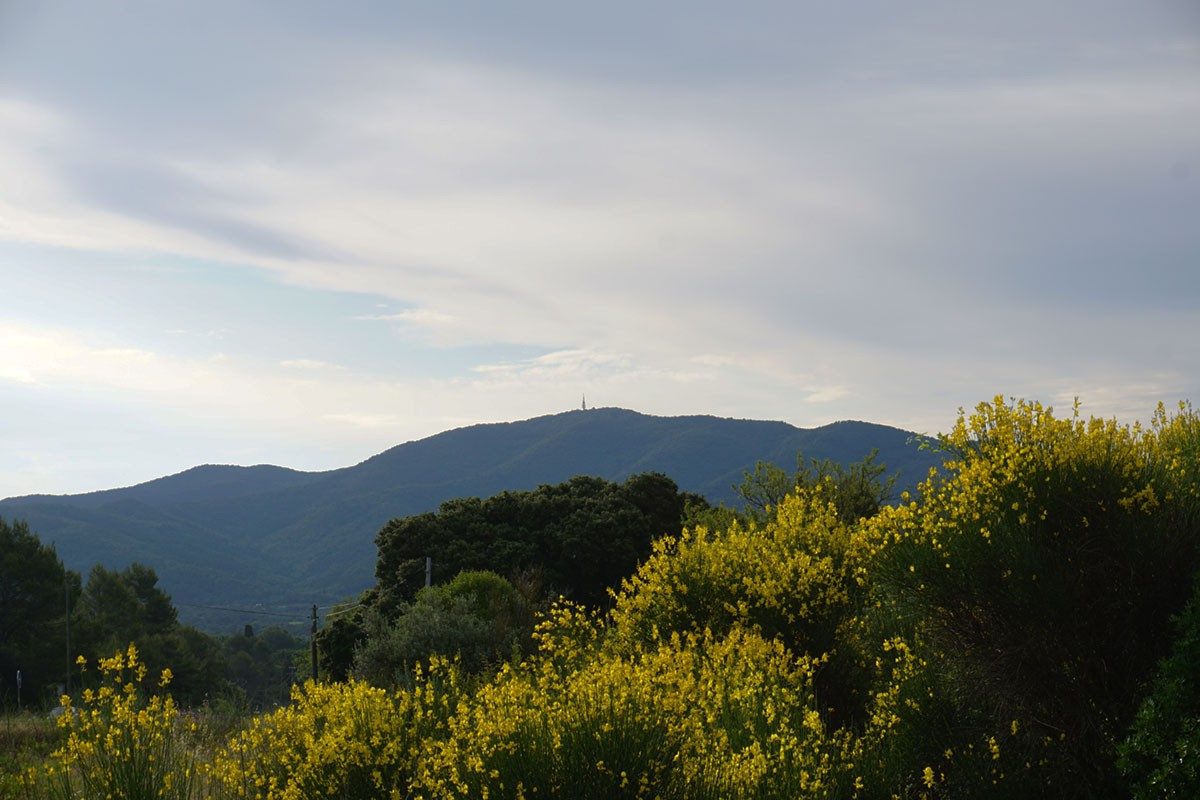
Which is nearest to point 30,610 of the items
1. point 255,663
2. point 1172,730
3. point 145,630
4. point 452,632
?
point 145,630

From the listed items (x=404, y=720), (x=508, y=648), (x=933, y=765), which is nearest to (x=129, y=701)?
(x=404, y=720)

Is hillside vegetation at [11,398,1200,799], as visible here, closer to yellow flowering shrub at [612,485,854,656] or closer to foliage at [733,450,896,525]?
yellow flowering shrub at [612,485,854,656]

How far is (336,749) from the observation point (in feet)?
32.3

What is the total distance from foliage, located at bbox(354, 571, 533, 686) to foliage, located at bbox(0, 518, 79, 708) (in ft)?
90.4

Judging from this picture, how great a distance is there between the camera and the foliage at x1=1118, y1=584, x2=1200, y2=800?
8617 millimetres

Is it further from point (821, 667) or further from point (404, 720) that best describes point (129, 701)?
point (821, 667)

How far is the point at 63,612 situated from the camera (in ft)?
166

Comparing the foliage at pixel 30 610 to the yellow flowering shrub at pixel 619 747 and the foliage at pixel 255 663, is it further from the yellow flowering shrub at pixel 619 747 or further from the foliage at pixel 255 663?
the yellow flowering shrub at pixel 619 747

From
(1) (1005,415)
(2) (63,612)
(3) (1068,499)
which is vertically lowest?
(2) (63,612)

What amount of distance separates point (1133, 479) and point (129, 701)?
9.57 meters

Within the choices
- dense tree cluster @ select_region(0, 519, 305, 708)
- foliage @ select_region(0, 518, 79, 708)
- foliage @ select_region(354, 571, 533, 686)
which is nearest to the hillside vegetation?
foliage @ select_region(354, 571, 533, 686)

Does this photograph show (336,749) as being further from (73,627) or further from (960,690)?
(73,627)

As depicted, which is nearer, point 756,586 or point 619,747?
point 619,747

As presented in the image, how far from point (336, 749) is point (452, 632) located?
13.8 metres
